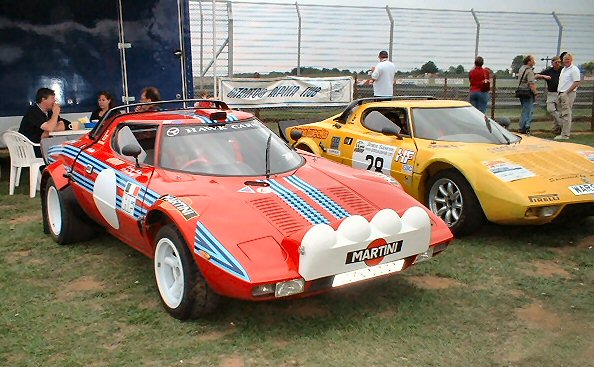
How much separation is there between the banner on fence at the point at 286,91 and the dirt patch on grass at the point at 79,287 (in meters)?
8.38

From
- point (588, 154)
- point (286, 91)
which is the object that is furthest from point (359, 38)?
point (588, 154)

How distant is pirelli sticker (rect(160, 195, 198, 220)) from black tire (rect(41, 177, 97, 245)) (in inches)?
69.1

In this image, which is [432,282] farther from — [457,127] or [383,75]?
[383,75]

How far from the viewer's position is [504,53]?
15266 mm

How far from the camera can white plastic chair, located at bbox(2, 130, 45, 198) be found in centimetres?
749

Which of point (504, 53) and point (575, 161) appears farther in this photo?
point (504, 53)

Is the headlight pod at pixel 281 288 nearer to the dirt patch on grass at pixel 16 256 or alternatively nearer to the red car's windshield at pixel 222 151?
the red car's windshield at pixel 222 151

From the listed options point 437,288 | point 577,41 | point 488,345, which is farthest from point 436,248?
point 577,41

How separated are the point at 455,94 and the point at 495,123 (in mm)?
10766

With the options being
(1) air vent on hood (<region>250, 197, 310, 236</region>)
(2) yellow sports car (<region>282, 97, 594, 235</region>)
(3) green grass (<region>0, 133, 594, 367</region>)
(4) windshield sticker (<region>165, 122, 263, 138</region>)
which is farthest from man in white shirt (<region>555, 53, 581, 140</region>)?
(1) air vent on hood (<region>250, 197, 310, 236</region>)

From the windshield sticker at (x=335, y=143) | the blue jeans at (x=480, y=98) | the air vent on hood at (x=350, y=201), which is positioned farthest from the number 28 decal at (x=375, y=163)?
the blue jeans at (x=480, y=98)

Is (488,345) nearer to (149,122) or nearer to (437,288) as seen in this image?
(437,288)

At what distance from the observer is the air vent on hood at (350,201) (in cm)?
390

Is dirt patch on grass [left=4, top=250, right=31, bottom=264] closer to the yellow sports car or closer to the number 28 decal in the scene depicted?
the yellow sports car
